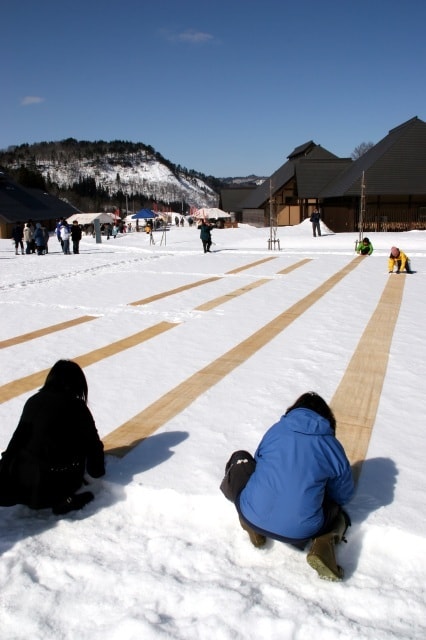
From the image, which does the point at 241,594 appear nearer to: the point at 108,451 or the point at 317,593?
the point at 317,593

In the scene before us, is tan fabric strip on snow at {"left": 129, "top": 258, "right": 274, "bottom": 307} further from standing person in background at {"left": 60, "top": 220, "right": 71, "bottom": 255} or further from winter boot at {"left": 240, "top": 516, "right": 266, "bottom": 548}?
standing person in background at {"left": 60, "top": 220, "right": 71, "bottom": 255}

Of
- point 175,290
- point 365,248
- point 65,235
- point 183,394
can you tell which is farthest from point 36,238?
point 183,394

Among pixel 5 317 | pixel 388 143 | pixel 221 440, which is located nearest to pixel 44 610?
pixel 221 440

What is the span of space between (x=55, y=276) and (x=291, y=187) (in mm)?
32042

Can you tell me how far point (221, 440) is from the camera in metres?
4.01

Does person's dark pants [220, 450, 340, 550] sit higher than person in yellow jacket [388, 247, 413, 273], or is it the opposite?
person in yellow jacket [388, 247, 413, 273]

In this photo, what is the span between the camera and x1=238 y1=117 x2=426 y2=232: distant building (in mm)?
31531

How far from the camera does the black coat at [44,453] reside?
10.00ft

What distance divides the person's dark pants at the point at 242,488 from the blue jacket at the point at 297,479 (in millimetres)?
31

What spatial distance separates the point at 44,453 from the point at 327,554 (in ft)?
5.59

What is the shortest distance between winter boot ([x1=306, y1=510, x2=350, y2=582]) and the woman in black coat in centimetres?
146

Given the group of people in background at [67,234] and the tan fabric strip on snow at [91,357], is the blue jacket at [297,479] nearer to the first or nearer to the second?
the tan fabric strip on snow at [91,357]

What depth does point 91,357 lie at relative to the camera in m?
6.25

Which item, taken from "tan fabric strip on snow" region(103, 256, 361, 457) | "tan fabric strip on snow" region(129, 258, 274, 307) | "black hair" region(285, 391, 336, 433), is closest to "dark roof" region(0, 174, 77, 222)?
"tan fabric strip on snow" region(129, 258, 274, 307)
